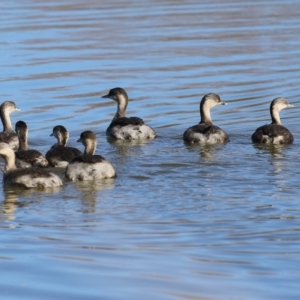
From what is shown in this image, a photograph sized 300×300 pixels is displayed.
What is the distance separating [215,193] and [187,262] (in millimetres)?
2882

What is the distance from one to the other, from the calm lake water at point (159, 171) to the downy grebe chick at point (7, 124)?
33 centimetres

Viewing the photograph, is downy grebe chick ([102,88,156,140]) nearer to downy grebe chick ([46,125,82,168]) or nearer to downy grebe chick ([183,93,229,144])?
downy grebe chick ([183,93,229,144])

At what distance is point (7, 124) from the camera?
16.9m

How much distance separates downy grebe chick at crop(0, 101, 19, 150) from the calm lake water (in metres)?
0.33

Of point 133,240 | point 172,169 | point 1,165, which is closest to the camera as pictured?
point 133,240

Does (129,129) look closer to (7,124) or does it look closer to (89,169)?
(7,124)

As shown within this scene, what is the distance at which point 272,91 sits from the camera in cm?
1961

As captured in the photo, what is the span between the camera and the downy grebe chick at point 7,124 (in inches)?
626

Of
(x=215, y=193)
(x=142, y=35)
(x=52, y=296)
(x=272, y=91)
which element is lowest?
(x=52, y=296)

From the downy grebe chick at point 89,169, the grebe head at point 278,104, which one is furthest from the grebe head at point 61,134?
the grebe head at point 278,104

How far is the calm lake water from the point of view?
29.4 feet

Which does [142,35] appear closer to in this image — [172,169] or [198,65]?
[198,65]

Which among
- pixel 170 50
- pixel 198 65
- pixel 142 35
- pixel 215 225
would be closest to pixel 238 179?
pixel 215 225

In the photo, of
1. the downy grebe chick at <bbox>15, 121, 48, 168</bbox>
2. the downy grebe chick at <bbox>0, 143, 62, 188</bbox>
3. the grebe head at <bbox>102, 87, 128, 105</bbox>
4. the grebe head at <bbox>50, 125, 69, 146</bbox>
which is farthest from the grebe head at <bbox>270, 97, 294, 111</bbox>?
the downy grebe chick at <bbox>0, 143, 62, 188</bbox>
